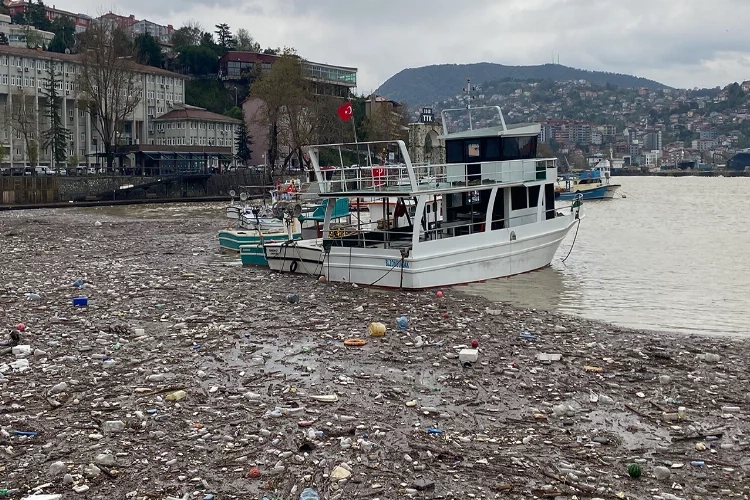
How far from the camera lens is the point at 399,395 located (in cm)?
1087

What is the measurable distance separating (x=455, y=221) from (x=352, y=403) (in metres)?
13.4

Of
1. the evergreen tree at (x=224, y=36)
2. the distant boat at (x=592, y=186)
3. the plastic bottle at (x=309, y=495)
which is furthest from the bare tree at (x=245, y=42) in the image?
the plastic bottle at (x=309, y=495)

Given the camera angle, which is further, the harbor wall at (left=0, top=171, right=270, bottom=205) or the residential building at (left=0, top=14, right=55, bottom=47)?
the residential building at (left=0, top=14, right=55, bottom=47)

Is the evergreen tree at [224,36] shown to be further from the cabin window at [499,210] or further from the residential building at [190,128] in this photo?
the cabin window at [499,210]

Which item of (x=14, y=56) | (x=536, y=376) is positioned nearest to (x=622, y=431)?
(x=536, y=376)

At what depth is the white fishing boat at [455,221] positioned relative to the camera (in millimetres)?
20156

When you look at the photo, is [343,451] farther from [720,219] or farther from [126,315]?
[720,219]

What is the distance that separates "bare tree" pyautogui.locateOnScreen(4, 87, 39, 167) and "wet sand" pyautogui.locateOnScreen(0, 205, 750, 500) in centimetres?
5975

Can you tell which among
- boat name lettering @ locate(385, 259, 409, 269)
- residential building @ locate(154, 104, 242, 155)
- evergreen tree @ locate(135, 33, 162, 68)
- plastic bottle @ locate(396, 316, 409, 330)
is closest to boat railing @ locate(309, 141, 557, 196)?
boat name lettering @ locate(385, 259, 409, 269)

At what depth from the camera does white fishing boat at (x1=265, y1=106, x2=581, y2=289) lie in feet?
66.1

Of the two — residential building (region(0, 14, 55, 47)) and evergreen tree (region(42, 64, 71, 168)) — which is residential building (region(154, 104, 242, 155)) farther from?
residential building (region(0, 14, 55, 47))

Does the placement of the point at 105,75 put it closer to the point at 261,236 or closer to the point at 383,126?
the point at 383,126

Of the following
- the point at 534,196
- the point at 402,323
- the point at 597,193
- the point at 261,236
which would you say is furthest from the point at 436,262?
the point at 597,193

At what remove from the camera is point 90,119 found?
285 feet
